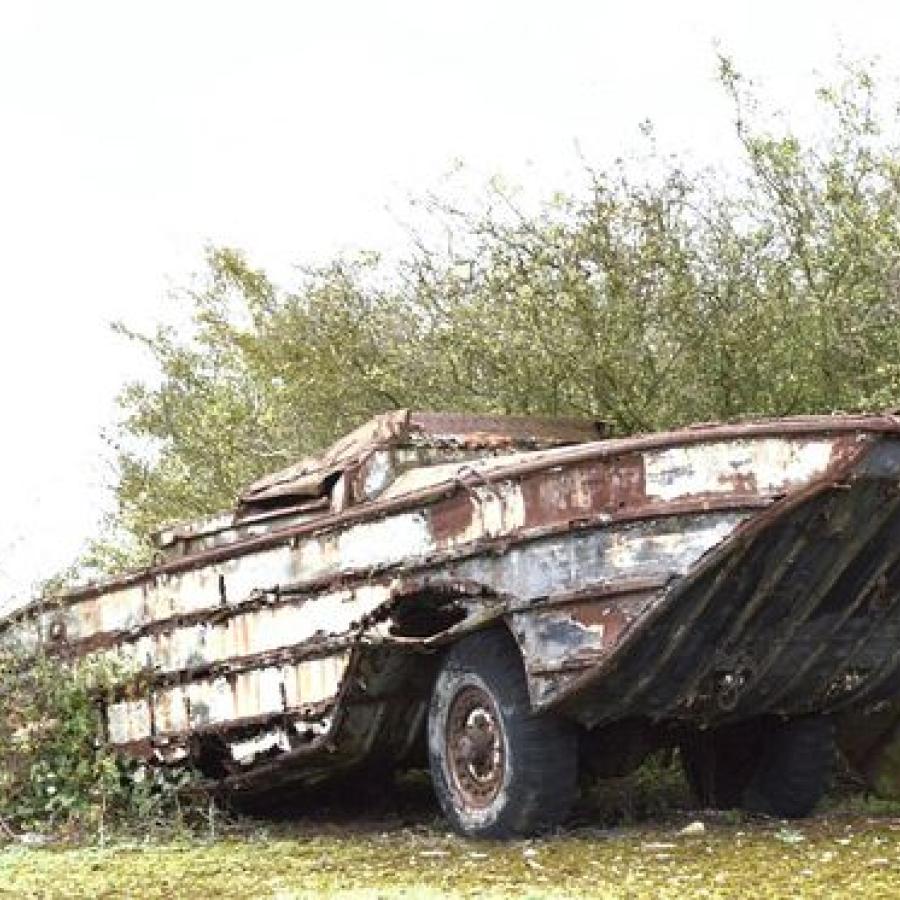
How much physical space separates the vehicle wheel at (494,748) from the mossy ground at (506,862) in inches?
5.0

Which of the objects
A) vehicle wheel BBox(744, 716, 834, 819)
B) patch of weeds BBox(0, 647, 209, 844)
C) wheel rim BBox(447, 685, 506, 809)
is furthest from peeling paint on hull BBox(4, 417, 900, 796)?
patch of weeds BBox(0, 647, 209, 844)

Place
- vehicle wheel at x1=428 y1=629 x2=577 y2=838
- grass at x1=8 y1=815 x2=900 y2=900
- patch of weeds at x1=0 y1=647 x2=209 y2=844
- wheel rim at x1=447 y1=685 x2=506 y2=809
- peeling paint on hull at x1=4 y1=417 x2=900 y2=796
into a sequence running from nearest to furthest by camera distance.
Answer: grass at x1=8 y1=815 x2=900 y2=900
peeling paint on hull at x1=4 y1=417 x2=900 y2=796
vehicle wheel at x1=428 y1=629 x2=577 y2=838
wheel rim at x1=447 y1=685 x2=506 y2=809
patch of weeds at x1=0 y1=647 x2=209 y2=844

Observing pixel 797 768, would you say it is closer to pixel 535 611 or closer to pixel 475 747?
pixel 475 747

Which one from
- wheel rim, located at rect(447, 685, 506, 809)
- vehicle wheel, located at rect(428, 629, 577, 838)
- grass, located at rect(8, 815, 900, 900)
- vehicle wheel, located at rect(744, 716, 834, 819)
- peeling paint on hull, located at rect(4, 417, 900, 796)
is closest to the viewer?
grass, located at rect(8, 815, 900, 900)

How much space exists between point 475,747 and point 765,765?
177cm

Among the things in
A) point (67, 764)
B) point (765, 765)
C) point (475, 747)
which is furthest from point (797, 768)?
point (67, 764)

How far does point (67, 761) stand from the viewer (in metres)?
10.1

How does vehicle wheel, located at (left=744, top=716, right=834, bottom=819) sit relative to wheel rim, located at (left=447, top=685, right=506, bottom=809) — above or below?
below

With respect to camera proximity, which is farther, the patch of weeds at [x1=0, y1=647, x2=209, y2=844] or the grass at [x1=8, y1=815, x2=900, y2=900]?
the patch of weeds at [x1=0, y1=647, x2=209, y2=844]

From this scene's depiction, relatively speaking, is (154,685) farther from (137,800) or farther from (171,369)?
(171,369)

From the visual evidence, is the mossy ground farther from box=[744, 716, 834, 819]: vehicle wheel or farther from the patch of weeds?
the patch of weeds

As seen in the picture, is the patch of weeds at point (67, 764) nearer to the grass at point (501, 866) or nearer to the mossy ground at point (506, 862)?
the mossy ground at point (506, 862)

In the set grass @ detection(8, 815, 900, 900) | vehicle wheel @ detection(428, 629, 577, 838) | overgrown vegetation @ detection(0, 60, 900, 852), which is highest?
overgrown vegetation @ detection(0, 60, 900, 852)

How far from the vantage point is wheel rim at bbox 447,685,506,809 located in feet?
24.6
